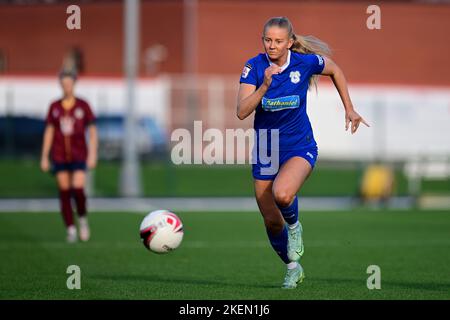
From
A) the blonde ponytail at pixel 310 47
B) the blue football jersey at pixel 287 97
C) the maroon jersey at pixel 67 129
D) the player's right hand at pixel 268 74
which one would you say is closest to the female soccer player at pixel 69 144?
the maroon jersey at pixel 67 129

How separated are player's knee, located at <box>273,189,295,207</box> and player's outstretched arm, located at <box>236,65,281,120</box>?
77 cm

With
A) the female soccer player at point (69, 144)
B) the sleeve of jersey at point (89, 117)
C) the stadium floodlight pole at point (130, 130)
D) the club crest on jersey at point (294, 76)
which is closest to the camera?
the club crest on jersey at point (294, 76)

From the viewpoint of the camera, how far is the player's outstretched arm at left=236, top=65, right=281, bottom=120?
8.95 metres

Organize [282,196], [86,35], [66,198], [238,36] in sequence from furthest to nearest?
1. [86,35]
2. [238,36]
3. [66,198]
4. [282,196]

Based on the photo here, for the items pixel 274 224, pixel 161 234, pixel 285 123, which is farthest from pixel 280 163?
pixel 161 234

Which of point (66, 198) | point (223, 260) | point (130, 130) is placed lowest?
point (223, 260)

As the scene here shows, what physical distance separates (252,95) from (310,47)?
3.83 feet

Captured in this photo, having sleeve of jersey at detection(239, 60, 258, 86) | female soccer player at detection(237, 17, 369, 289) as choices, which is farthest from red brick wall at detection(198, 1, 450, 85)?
sleeve of jersey at detection(239, 60, 258, 86)

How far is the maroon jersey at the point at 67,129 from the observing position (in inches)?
578

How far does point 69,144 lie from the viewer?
1470cm

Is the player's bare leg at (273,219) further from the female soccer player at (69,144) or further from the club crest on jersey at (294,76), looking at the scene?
the female soccer player at (69,144)

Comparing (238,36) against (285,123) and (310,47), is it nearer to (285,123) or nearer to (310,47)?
(310,47)

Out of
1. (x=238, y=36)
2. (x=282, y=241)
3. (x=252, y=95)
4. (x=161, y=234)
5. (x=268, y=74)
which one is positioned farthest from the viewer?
(x=238, y=36)

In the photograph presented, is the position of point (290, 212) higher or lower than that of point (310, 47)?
lower
